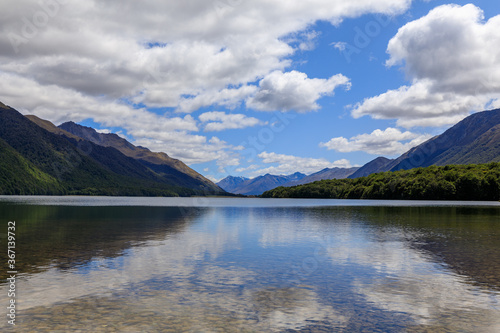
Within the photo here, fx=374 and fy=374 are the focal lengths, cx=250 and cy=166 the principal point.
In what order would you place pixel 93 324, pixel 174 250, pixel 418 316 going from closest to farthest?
pixel 93 324 → pixel 418 316 → pixel 174 250

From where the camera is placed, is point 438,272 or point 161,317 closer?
point 161,317

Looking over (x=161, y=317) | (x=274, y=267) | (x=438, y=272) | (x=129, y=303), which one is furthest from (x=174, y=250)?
(x=438, y=272)

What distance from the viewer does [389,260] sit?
36.5m

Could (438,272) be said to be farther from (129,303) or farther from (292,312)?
(129,303)

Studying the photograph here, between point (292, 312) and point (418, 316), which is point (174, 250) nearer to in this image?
point (292, 312)

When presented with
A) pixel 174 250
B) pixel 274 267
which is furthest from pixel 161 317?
pixel 174 250

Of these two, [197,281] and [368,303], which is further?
[197,281]

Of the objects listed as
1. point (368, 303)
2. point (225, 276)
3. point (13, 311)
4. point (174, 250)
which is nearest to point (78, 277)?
point (13, 311)

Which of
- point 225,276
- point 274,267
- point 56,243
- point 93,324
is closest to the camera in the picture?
point 93,324

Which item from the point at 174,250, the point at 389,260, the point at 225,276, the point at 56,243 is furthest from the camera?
the point at 56,243

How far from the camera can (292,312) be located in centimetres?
2041

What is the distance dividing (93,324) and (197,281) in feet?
33.1

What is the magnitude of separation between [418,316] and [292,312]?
6584 mm

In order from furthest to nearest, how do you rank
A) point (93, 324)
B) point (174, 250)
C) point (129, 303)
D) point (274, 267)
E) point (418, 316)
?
point (174, 250)
point (274, 267)
point (129, 303)
point (418, 316)
point (93, 324)
